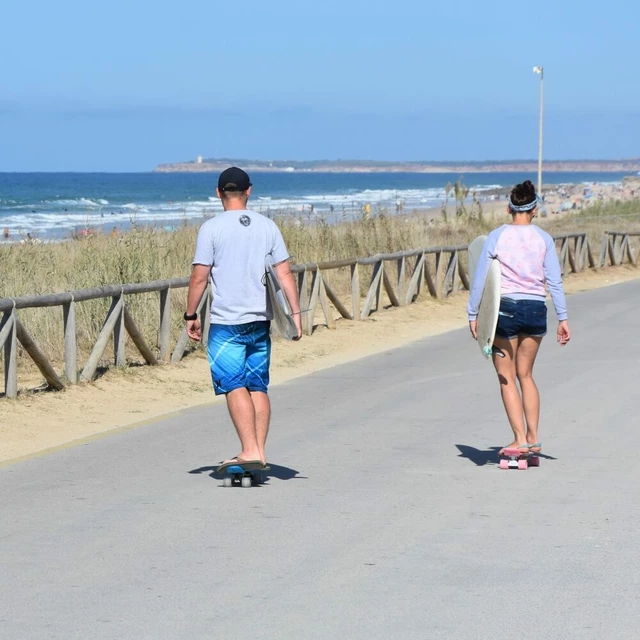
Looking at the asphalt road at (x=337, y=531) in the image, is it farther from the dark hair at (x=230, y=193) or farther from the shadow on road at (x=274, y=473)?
the dark hair at (x=230, y=193)

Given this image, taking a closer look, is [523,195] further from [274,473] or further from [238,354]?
[274,473]

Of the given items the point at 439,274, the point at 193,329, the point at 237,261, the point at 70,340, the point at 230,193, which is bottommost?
the point at 439,274

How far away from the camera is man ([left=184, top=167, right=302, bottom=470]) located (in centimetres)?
745

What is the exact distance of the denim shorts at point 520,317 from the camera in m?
8.07

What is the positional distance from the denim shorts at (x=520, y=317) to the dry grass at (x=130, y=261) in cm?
632

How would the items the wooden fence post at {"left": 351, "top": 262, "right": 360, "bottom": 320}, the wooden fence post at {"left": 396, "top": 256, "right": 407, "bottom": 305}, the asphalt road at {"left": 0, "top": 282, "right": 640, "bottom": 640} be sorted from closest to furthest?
1. the asphalt road at {"left": 0, "top": 282, "right": 640, "bottom": 640}
2. the wooden fence post at {"left": 351, "top": 262, "right": 360, "bottom": 320}
3. the wooden fence post at {"left": 396, "top": 256, "right": 407, "bottom": 305}

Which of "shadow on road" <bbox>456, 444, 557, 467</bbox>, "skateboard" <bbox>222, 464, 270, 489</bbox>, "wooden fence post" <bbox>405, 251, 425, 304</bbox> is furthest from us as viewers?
"wooden fence post" <bbox>405, 251, 425, 304</bbox>

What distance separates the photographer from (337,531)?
641 cm

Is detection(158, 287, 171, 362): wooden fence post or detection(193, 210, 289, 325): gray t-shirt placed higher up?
detection(193, 210, 289, 325): gray t-shirt

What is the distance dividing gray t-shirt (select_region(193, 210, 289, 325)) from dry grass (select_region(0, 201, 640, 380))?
618 centimetres

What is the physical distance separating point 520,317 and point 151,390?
5.06m

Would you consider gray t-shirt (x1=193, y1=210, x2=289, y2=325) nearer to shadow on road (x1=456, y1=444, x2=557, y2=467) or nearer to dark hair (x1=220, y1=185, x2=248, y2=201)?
dark hair (x1=220, y1=185, x2=248, y2=201)

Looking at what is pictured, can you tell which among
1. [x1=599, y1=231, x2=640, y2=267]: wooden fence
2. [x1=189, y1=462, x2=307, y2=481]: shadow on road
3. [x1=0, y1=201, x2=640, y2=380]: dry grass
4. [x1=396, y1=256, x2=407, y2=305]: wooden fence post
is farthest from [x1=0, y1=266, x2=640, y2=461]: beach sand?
[x1=599, y1=231, x2=640, y2=267]: wooden fence

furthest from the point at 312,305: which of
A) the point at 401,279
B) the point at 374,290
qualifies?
the point at 401,279
